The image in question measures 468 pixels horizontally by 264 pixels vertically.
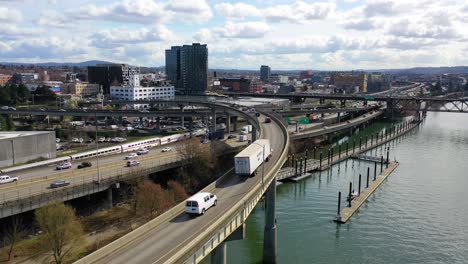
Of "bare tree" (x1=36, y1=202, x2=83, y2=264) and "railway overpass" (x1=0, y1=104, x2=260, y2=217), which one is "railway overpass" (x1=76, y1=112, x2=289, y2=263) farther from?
"railway overpass" (x1=0, y1=104, x2=260, y2=217)

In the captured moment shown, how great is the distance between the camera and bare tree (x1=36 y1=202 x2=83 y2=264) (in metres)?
23.2

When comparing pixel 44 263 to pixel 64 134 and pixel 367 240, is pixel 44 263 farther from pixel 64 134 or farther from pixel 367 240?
pixel 64 134

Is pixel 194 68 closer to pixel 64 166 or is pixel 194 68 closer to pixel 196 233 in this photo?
pixel 64 166

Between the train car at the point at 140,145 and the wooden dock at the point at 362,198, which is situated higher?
the train car at the point at 140,145

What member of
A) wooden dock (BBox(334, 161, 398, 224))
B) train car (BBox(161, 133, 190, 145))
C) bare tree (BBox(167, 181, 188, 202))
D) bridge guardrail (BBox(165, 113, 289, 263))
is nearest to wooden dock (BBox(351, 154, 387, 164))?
wooden dock (BBox(334, 161, 398, 224))

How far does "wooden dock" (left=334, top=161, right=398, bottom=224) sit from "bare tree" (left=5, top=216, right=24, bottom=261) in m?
24.0

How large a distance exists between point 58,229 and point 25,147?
25.2 metres

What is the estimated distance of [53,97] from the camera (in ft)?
342

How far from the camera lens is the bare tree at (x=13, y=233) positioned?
25333 millimetres

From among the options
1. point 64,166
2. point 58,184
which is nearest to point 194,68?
point 64,166

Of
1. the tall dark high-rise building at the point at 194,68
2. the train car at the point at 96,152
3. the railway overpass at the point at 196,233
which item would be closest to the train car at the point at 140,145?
the train car at the point at 96,152

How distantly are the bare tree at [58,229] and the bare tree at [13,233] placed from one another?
2.28m

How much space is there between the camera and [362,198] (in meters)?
40.7

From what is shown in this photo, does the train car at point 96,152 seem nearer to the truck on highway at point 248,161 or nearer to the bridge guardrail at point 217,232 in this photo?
the truck on highway at point 248,161
